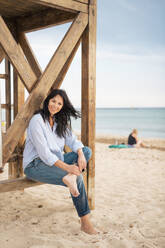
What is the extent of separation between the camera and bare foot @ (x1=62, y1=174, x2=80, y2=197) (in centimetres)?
295

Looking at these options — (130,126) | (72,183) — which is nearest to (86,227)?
(72,183)

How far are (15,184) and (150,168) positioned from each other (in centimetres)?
432

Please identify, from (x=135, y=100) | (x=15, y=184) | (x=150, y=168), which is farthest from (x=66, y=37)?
(x=135, y=100)

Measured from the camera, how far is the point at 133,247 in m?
2.76

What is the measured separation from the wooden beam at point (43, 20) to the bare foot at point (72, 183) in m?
2.12

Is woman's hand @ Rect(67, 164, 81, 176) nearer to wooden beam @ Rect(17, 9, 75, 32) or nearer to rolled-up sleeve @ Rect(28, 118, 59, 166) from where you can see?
rolled-up sleeve @ Rect(28, 118, 59, 166)

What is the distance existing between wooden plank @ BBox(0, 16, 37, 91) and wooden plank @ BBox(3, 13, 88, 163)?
0.13 meters

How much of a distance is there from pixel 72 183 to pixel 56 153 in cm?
49

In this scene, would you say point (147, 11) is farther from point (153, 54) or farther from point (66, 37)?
point (66, 37)

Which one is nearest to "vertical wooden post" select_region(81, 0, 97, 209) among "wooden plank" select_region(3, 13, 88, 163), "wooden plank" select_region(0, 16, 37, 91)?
"wooden plank" select_region(3, 13, 88, 163)

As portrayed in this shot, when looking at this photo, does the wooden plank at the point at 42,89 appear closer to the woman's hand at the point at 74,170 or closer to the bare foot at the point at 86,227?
the woman's hand at the point at 74,170

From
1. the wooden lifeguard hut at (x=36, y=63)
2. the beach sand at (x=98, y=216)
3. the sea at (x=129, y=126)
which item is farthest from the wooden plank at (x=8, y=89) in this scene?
the sea at (x=129, y=126)

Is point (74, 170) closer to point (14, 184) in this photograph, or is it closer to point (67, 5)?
point (14, 184)

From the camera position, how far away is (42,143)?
304cm
